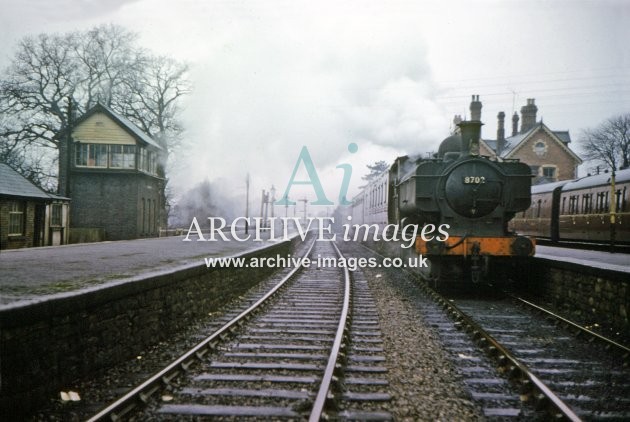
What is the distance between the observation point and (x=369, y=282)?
39.3 feet

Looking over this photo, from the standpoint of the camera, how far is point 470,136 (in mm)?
10000

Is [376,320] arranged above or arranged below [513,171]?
below

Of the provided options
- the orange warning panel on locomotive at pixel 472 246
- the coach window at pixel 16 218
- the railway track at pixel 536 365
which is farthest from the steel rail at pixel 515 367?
the coach window at pixel 16 218

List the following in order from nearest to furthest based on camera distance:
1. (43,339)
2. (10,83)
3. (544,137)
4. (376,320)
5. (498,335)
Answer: (43,339)
(498,335)
(376,320)
(10,83)
(544,137)

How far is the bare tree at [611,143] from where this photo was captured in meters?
41.1

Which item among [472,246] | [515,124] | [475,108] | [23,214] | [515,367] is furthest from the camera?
[515,124]

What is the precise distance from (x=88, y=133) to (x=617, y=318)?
2725cm

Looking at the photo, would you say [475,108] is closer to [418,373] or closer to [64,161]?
[64,161]

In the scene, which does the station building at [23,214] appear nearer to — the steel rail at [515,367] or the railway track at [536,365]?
the railway track at [536,365]

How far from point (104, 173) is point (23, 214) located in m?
9.00

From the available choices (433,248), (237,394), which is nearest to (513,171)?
(433,248)

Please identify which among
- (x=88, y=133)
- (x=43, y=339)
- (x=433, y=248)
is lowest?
(x=43, y=339)

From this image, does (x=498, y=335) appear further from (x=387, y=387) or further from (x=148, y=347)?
(x=148, y=347)

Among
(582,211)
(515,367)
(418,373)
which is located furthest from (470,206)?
(582,211)
